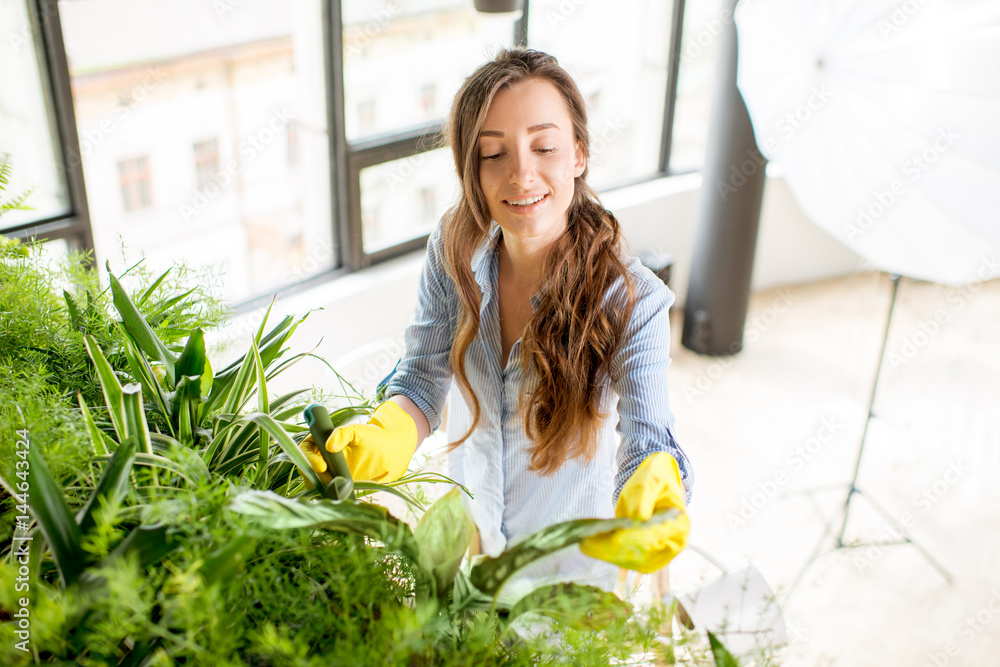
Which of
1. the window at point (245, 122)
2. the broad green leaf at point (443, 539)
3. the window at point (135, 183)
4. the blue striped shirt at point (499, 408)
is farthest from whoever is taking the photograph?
the window at point (135, 183)

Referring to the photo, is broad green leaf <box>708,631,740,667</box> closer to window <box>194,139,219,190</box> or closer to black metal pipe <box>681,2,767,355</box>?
window <box>194,139,219,190</box>

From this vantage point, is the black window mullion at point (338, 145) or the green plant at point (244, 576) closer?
the green plant at point (244, 576)

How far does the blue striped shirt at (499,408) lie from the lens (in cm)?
133

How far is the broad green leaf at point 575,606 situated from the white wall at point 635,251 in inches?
61.7

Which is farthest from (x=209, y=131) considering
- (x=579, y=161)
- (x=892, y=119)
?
(x=892, y=119)

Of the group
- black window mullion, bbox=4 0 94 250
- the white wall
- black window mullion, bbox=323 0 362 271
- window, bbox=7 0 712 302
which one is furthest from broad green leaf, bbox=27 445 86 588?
black window mullion, bbox=323 0 362 271

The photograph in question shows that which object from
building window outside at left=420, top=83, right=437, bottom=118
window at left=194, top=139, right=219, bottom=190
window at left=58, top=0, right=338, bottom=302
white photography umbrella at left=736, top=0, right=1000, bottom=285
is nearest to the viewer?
white photography umbrella at left=736, top=0, right=1000, bottom=285

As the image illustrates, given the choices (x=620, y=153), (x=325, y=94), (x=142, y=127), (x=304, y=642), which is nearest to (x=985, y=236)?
(x=304, y=642)

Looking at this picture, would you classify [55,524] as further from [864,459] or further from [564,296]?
[864,459]

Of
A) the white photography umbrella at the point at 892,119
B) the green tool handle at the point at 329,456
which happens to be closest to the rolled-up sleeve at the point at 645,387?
the green tool handle at the point at 329,456

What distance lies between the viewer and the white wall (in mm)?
2665

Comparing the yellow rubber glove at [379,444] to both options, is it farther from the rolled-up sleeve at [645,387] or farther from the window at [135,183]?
the window at [135,183]

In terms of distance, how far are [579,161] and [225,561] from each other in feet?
3.25

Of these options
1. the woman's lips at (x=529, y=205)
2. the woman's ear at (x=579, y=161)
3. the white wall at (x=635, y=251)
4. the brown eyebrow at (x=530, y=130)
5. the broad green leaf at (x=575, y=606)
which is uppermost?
the brown eyebrow at (x=530, y=130)
